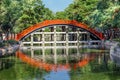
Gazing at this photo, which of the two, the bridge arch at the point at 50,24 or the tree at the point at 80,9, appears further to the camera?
the tree at the point at 80,9

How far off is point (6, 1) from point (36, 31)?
41.7 metres

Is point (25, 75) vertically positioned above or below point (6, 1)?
below

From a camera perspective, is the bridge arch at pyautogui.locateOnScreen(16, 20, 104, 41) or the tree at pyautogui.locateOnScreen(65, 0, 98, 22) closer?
the bridge arch at pyautogui.locateOnScreen(16, 20, 104, 41)

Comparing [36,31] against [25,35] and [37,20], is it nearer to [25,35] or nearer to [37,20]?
[25,35]

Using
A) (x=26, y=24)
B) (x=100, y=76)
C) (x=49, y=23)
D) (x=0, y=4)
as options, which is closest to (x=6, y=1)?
(x=0, y=4)

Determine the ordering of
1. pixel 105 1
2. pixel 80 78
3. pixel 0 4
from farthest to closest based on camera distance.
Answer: pixel 0 4, pixel 105 1, pixel 80 78

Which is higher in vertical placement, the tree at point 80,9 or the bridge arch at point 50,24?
the tree at point 80,9

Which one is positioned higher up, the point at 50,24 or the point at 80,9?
the point at 80,9

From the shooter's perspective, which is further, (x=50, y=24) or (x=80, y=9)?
(x=80, y=9)

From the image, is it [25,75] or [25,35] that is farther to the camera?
[25,35]

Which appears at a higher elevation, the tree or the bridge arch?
the tree

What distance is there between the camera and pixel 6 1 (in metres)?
59.9

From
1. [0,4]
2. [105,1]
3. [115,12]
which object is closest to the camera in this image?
[115,12]

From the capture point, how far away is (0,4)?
59.1 m
